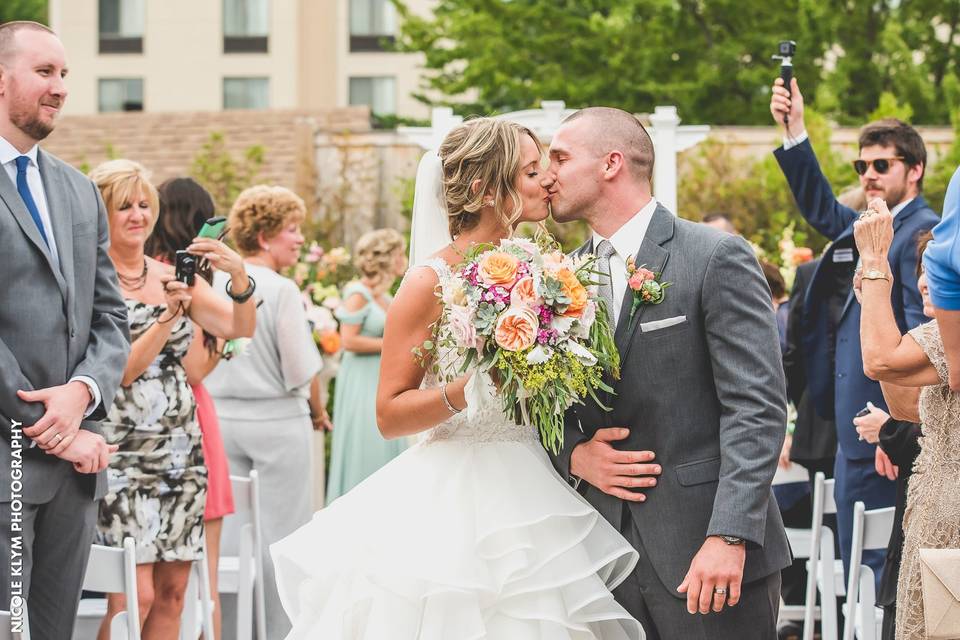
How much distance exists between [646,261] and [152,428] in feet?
8.12

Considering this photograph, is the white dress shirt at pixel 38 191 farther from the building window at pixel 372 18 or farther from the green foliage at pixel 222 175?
the building window at pixel 372 18

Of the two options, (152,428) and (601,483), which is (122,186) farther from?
(601,483)

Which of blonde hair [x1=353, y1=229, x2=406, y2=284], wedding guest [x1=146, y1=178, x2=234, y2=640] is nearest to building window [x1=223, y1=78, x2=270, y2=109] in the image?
blonde hair [x1=353, y1=229, x2=406, y2=284]

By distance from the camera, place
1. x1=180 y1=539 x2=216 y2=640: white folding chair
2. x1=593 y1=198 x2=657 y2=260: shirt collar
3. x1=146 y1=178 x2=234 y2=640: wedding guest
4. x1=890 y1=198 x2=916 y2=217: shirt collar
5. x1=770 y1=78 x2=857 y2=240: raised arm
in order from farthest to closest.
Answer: x1=770 y1=78 x2=857 y2=240: raised arm → x1=146 y1=178 x2=234 y2=640: wedding guest → x1=890 y1=198 x2=916 y2=217: shirt collar → x1=180 y1=539 x2=216 y2=640: white folding chair → x1=593 y1=198 x2=657 y2=260: shirt collar

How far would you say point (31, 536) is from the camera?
3.73m

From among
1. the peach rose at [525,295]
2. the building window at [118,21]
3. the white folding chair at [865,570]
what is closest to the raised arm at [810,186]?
the white folding chair at [865,570]

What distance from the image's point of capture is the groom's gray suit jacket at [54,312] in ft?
12.1

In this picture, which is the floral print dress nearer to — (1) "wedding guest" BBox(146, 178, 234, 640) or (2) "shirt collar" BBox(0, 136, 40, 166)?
(1) "wedding guest" BBox(146, 178, 234, 640)

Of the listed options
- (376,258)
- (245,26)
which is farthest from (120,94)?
(376,258)

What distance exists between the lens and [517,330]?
Answer: 10.5ft

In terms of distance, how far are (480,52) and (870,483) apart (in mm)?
14077

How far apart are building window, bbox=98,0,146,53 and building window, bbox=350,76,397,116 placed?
6.45 meters

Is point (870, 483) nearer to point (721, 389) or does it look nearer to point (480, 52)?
point (721, 389)

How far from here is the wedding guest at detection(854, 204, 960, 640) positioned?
3.28 metres
